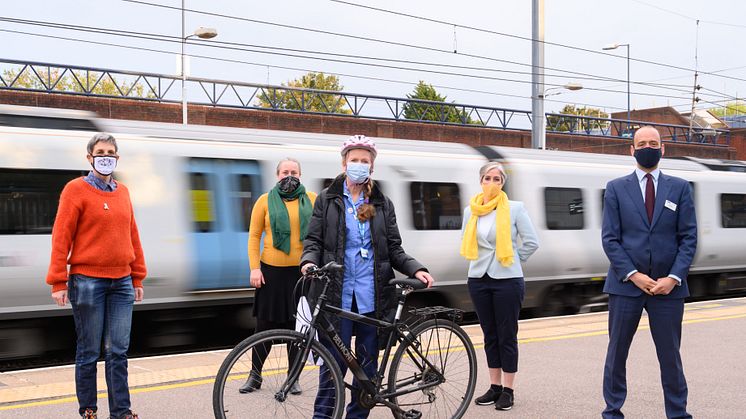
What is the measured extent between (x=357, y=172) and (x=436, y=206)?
667 centimetres

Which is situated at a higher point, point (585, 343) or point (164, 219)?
point (164, 219)

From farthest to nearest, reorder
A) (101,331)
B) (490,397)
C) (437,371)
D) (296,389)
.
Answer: (490,397) < (437,371) < (101,331) < (296,389)

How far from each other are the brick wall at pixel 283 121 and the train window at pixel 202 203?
18.8 meters

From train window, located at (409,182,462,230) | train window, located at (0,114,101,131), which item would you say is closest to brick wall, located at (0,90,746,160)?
train window, located at (409,182,462,230)

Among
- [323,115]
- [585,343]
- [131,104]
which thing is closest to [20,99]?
[131,104]

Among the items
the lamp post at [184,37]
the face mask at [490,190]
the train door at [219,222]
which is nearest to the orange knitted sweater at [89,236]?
the face mask at [490,190]

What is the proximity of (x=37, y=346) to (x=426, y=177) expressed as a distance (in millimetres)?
5253

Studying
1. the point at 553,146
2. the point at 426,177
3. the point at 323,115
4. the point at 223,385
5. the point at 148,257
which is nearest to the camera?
the point at 223,385

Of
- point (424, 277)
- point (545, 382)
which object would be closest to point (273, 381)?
point (424, 277)

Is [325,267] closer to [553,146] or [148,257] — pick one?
[148,257]

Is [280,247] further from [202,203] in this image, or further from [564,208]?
[564,208]

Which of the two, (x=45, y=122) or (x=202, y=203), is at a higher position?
(x=45, y=122)

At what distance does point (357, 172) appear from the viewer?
173 inches

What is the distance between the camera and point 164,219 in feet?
29.0
